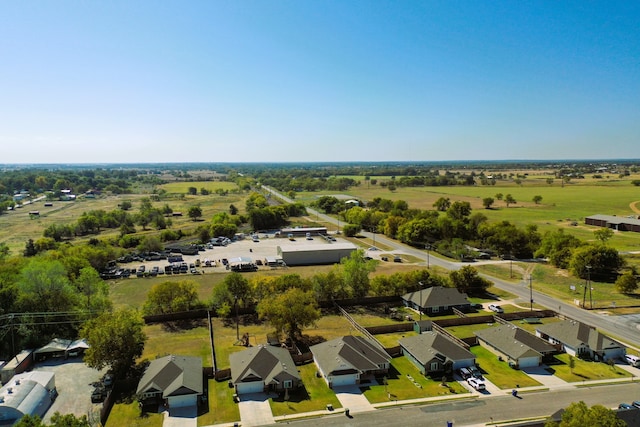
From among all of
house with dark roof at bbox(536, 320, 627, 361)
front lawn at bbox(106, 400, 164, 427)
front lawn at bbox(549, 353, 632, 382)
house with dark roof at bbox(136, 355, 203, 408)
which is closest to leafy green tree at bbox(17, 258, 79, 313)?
house with dark roof at bbox(136, 355, 203, 408)

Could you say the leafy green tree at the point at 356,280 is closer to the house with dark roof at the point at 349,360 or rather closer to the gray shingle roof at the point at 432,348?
the gray shingle roof at the point at 432,348

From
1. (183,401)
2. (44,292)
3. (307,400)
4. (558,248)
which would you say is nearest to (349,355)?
(307,400)

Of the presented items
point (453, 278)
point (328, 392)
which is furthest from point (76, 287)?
point (453, 278)

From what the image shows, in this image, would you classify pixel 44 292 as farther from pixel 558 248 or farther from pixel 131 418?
pixel 558 248

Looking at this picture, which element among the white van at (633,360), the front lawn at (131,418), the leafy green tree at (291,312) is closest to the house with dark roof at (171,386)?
the front lawn at (131,418)

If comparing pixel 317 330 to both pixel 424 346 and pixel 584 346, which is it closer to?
pixel 424 346

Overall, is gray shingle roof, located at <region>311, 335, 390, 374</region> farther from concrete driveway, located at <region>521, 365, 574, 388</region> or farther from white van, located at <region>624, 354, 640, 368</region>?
white van, located at <region>624, 354, 640, 368</region>
